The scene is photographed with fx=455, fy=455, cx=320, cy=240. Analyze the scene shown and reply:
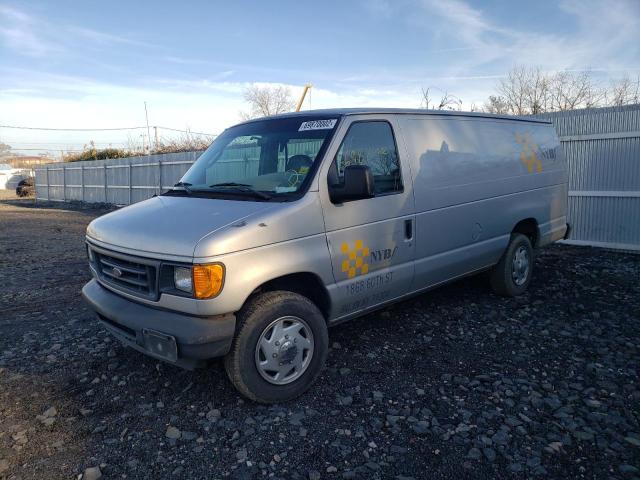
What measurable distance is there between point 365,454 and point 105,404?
6.49 ft

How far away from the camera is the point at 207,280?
9.36ft

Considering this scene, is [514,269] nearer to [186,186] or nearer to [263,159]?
[263,159]

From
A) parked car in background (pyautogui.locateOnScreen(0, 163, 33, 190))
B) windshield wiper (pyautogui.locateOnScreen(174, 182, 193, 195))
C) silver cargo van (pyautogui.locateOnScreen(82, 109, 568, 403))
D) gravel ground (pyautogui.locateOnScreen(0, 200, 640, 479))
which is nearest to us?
gravel ground (pyautogui.locateOnScreen(0, 200, 640, 479))

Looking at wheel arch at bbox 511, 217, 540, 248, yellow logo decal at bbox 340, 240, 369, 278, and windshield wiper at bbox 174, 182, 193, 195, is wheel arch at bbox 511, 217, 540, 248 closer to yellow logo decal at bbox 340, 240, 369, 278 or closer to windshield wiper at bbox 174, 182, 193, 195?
yellow logo decal at bbox 340, 240, 369, 278

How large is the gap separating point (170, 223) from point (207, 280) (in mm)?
628

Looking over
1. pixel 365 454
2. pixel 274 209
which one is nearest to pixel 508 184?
pixel 274 209

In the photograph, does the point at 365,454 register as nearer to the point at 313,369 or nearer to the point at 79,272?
the point at 313,369

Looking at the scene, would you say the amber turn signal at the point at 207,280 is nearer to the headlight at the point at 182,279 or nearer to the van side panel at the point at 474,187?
the headlight at the point at 182,279

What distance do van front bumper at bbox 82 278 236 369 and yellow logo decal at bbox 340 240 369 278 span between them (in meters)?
1.04

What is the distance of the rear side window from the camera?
3.67 m

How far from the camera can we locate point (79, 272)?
24.6 feet

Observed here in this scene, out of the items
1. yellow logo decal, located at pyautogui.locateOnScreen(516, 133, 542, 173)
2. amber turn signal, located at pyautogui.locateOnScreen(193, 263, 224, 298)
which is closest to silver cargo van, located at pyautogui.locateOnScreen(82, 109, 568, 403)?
amber turn signal, located at pyautogui.locateOnScreen(193, 263, 224, 298)

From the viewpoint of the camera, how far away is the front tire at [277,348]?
3074 mm

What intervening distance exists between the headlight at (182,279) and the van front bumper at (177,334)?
0.62 feet
